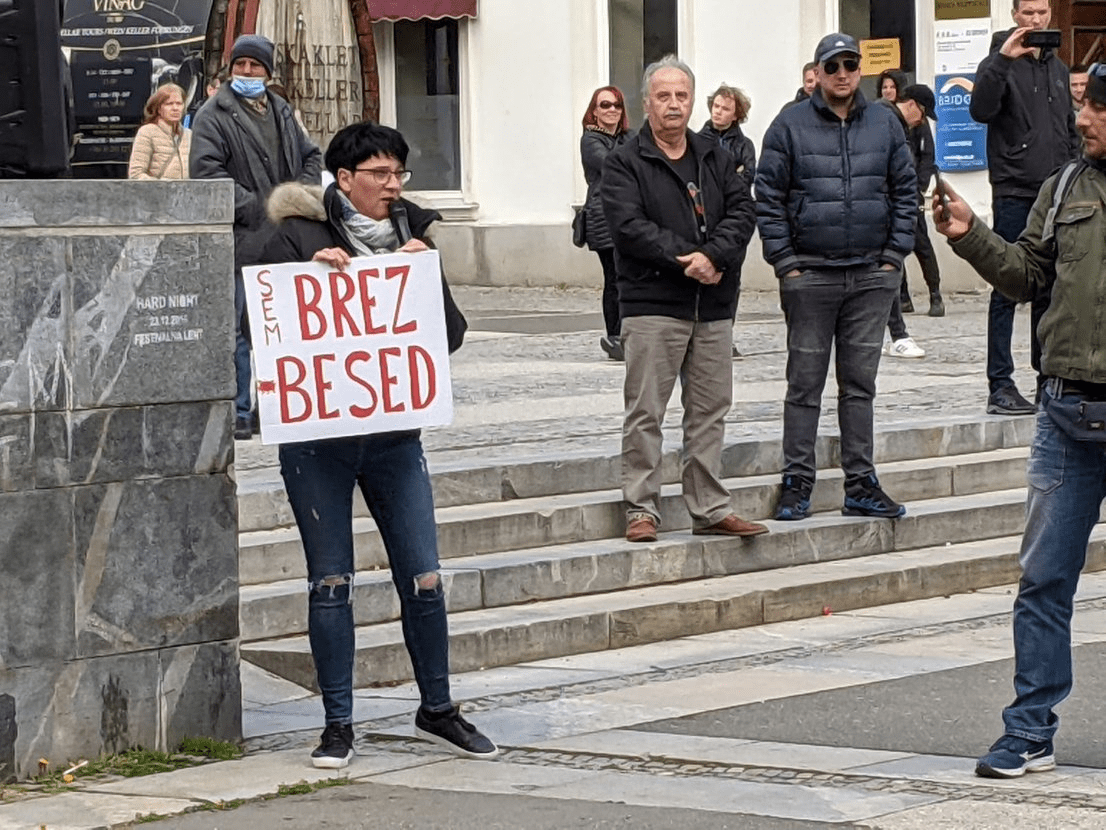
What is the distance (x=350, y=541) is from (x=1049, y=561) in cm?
204

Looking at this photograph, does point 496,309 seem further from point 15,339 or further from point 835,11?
point 15,339

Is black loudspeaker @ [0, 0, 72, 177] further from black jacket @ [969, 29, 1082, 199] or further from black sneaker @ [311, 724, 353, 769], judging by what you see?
black jacket @ [969, 29, 1082, 199]

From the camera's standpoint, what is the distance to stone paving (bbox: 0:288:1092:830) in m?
6.39

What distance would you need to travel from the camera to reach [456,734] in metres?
7.18

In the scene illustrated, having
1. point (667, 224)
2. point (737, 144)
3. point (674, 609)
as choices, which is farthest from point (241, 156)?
point (737, 144)

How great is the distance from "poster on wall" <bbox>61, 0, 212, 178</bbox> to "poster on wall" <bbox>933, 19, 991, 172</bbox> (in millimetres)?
6484

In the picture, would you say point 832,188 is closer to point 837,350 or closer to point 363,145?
point 837,350

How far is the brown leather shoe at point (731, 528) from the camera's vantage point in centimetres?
1016

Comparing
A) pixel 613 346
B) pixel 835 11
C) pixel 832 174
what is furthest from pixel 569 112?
pixel 832 174

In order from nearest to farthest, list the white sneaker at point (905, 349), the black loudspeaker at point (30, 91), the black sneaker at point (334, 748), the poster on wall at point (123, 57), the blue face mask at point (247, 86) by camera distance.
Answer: the black loudspeaker at point (30, 91) → the black sneaker at point (334, 748) → the blue face mask at point (247, 86) → the white sneaker at point (905, 349) → the poster on wall at point (123, 57)

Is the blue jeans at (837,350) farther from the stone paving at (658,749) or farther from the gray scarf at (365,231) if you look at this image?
the gray scarf at (365,231)

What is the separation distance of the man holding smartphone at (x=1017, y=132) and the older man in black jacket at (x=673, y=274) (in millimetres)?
3015

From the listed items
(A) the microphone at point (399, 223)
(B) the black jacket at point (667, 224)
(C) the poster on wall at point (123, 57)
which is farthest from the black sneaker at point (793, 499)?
(C) the poster on wall at point (123, 57)

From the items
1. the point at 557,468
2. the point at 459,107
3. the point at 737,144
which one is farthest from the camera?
the point at 459,107
